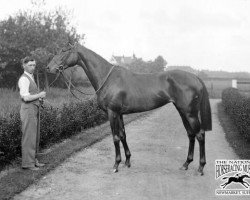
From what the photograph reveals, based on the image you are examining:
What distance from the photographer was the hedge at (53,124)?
5930 mm

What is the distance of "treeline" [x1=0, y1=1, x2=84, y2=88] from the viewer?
2272 cm

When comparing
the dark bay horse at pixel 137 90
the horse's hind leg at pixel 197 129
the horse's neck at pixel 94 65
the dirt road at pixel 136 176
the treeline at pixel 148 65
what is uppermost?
the horse's neck at pixel 94 65

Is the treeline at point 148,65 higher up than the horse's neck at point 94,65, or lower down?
lower down

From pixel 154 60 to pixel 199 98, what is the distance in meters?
38.6

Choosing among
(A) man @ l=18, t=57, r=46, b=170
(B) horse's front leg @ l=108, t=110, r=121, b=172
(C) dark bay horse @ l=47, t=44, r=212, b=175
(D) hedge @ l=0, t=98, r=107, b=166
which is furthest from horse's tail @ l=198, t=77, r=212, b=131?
(D) hedge @ l=0, t=98, r=107, b=166

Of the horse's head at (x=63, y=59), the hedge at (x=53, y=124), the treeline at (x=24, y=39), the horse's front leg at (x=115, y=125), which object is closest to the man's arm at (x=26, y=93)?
the horse's head at (x=63, y=59)

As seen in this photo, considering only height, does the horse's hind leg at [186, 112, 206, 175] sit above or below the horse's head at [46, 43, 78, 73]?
below

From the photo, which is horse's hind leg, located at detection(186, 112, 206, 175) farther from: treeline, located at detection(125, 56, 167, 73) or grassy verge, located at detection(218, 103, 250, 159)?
treeline, located at detection(125, 56, 167, 73)

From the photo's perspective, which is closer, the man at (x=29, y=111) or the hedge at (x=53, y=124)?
the man at (x=29, y=111)

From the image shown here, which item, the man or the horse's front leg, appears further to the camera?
the horse's front leg

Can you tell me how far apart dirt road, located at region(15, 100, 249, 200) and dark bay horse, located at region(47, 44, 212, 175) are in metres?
0.39

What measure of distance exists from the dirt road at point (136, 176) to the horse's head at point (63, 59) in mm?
1974

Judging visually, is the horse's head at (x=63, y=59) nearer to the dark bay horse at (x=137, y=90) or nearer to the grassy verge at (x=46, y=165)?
the dark bay horse at (x=137, y=90)

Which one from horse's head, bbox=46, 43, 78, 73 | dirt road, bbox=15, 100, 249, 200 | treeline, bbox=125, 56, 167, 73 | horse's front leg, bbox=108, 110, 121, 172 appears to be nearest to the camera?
dirt road, bbox=15, 100, 249, 200
